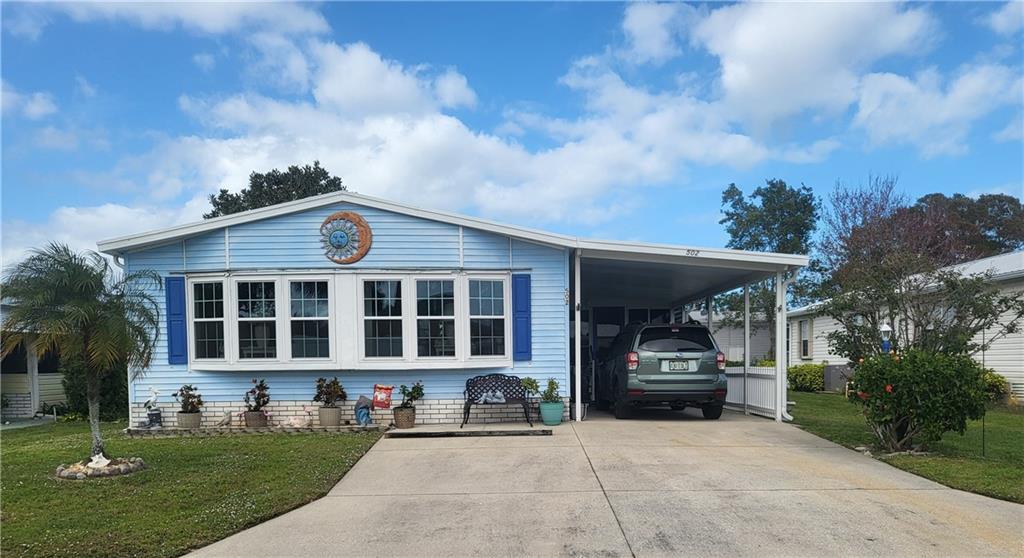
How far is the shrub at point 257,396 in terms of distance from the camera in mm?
10469

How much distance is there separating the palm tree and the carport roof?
130 inches

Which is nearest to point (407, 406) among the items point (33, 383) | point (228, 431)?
point (228, 431)

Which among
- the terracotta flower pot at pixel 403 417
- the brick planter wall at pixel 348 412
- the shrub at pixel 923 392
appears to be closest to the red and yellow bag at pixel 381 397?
the brick planter wall at pixel 348 412

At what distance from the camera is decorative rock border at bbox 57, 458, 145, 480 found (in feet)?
22.4

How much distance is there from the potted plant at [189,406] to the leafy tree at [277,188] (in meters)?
21.8

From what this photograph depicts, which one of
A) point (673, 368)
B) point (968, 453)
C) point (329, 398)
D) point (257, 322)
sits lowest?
point (968, 453)

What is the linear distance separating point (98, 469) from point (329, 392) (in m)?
3.81

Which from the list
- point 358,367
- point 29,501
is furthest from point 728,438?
point 29,501

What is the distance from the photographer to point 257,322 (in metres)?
10.6

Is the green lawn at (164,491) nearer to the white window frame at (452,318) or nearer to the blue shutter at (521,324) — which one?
the white window frame at (452,318)

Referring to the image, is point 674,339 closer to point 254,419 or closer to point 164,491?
point 254,419

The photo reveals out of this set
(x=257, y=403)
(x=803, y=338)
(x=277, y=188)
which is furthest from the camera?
(x=277, y=188)

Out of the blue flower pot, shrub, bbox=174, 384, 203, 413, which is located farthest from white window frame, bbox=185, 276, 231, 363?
the blue flower pot

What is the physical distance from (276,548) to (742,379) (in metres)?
10.3
